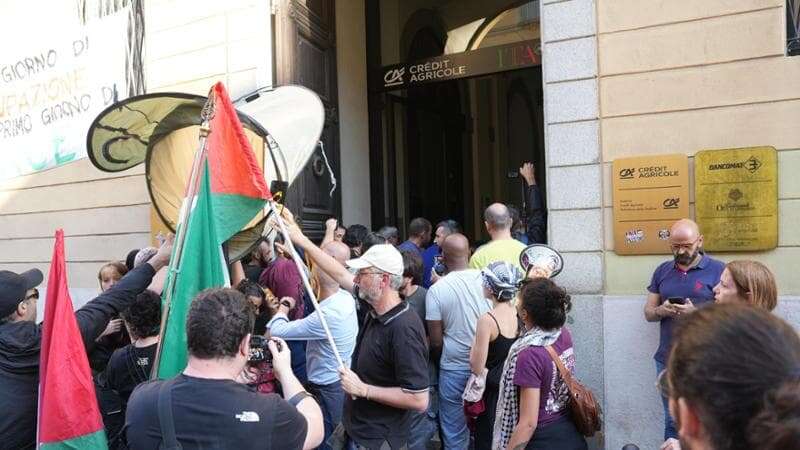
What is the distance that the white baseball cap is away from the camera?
10.5ft

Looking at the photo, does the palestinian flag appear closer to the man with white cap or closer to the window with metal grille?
the man with white cap

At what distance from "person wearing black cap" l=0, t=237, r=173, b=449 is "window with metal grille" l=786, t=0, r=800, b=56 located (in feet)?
15.6

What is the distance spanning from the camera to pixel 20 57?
930cm

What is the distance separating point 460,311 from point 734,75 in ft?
9.24

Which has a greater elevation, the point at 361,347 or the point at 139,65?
the point at 139,65

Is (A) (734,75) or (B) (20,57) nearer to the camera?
(A) (734,75)

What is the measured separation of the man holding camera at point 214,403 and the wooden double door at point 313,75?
16.0 ft

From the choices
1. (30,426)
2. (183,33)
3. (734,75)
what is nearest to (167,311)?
(30,426)

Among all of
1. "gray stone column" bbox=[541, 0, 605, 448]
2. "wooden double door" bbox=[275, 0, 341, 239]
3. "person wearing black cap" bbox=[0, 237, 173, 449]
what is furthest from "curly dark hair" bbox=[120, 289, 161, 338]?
"wooden double door" bbox=[275, 0, 341, 239]

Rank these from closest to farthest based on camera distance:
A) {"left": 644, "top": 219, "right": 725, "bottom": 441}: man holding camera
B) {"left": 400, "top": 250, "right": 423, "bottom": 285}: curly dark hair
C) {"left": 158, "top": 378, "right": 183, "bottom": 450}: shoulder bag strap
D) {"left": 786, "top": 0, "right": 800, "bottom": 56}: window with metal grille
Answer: {"left": 158, "top": 378, "right": 183, "bottom": 450}: shoulder bag strap < {"left": 644, "top": 219, "right": 725, "bottom": 441}: man holding camera < {"left": 400, "top": 250, "right": 423, "bottom": 285}: curly dark hair < {"left": 786, "top": 0, "right": 800, "bottom": 56}: window with metal grille

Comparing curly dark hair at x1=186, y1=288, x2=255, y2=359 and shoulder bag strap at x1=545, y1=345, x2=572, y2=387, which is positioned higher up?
curly dark hair at x1=186, y1=288, x2=255, y2=359

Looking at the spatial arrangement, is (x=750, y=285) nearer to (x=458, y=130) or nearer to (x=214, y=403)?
(x=214, y=403)

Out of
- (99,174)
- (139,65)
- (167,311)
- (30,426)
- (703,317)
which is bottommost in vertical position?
(30,426)

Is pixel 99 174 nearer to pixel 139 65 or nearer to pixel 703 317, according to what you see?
pixel 139 65
